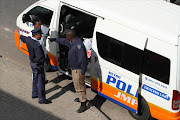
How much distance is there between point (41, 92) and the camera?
7508mm

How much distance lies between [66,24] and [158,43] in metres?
2.93

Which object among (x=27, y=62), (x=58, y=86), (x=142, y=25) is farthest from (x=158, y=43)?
(x=27, y=62)

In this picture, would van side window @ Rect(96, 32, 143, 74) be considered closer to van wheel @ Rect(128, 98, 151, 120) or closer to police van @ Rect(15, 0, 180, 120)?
police van @ Rect(15, 0, 180, 120)

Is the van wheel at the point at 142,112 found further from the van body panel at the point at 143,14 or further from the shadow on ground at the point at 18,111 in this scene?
the shadow on ground at the point at 18,111

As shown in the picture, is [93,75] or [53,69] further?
[53,69]

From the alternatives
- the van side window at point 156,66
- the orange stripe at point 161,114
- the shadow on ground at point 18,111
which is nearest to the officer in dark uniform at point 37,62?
the shadow on ground at point 18,111

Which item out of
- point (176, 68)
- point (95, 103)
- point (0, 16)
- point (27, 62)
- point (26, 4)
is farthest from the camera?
point (26, 4)

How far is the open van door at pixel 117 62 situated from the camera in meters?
6.82

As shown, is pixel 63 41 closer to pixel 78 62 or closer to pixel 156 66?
pixel 78 62

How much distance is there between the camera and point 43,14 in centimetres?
866

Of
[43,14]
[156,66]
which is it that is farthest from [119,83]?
[43,14]

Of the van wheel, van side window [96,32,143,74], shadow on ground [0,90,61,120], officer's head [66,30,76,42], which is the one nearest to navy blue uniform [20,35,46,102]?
shadow on ground [0,90,61,120]

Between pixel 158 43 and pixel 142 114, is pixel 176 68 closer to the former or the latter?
pixel 158 43

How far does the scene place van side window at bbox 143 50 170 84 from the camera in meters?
6.46
